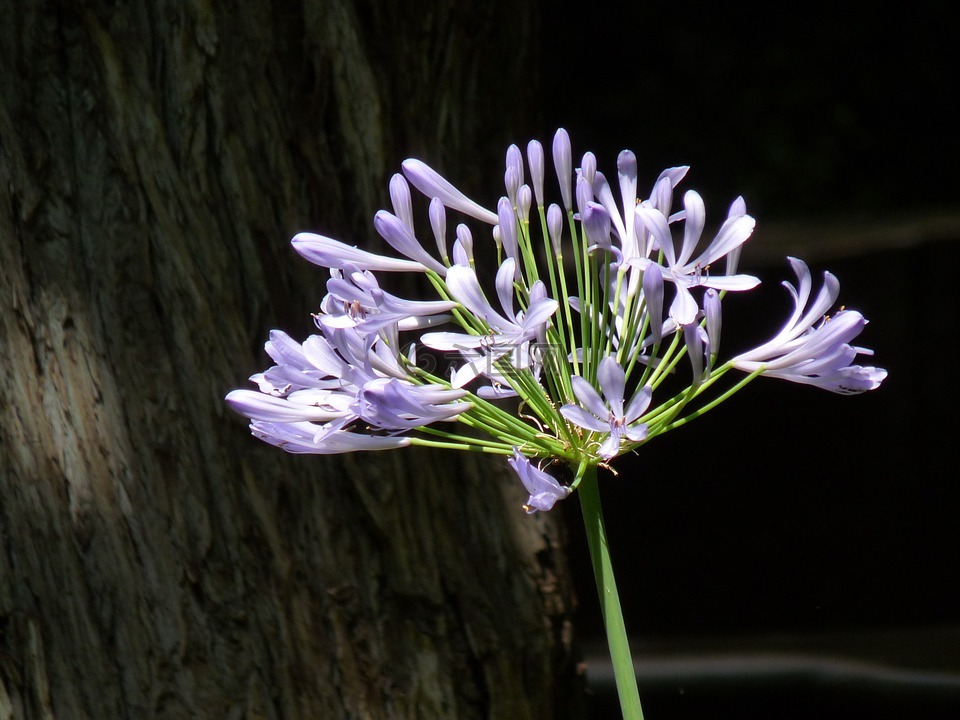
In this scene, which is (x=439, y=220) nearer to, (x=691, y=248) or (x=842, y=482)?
(x=691, y=248)

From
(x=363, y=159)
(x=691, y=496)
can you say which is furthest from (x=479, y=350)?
(x=691, y=496)

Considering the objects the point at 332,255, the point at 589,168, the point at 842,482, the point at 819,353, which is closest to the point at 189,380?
the point at 332,255

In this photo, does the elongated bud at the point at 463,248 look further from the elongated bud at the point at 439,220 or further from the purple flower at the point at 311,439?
the purple flower at the point at 311,439

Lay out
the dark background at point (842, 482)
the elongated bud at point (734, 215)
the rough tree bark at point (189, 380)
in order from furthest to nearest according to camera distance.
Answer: the dark background at point (842, 482)
the rough tree bark at point (189, 380)
the elongated bud at point (734, 215)

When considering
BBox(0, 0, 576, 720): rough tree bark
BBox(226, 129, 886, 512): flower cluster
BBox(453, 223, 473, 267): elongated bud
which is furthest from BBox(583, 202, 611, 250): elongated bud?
BBox(0, 0, 576, 720): rough tree bark

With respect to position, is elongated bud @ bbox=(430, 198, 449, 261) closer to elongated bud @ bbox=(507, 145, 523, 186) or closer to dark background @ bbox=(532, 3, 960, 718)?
elongated bud @ bbox=(507, 145, 523, 186)

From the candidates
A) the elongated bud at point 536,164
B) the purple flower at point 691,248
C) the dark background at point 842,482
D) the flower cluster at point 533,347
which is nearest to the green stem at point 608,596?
the flower cluster at point 533,347
